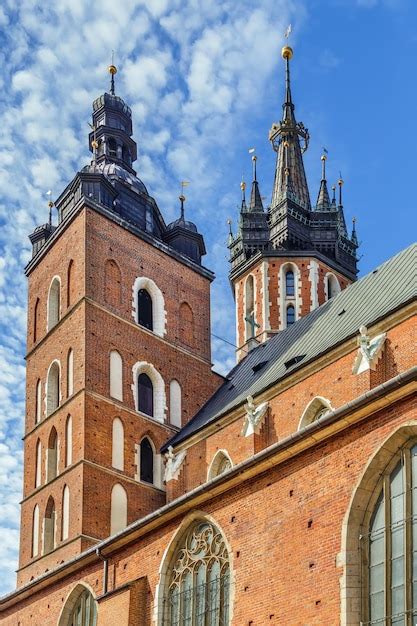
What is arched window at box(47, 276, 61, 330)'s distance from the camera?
3606 centimetres

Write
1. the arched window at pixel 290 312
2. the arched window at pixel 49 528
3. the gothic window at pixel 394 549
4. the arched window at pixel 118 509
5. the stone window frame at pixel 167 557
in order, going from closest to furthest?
the gothic window at pixel 394 549 → the stone window frame at pixel 167 557 → the arched window at pixel 118 509 → the arched window at pixel 49 528 → the arched window at pixel 290 312

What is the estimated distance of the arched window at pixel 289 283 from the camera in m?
46.5

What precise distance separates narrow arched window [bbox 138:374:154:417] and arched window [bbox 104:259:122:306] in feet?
7.92

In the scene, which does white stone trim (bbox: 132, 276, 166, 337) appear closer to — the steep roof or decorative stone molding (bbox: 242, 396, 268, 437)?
the steep roof

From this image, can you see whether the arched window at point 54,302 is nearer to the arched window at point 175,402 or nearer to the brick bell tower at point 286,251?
the arched window at point 175,402

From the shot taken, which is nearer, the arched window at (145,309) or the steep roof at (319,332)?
the steep roof at (319,332)

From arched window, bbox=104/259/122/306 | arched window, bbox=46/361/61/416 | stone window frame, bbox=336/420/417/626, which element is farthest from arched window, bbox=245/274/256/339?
stone window frame, bbox=336/420/417/626

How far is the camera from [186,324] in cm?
3700

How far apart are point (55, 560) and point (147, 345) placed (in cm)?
715

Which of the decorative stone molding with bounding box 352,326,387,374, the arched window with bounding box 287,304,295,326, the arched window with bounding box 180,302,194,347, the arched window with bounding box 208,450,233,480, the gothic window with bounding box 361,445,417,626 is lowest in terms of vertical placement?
the gothic window with bounding box 361,445,417,626

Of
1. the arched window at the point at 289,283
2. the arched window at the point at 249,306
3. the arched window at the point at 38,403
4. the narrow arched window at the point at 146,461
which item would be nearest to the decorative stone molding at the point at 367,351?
the narrow arched window at the point at 146,461

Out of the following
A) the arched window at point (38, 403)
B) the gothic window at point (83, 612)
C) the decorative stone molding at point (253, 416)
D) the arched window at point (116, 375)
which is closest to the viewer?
the gothic window at point (83, 612)

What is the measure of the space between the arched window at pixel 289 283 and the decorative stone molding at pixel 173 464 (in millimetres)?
14721

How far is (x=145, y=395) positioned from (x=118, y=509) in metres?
4.09
